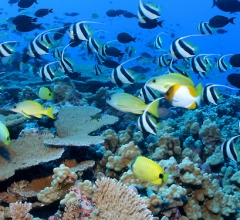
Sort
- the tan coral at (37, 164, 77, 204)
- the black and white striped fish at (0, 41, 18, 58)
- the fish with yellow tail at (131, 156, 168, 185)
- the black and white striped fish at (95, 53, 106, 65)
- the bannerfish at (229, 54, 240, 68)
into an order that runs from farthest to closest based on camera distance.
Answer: the black and white striped fish at (95, 53, 106, 65) → the bannerfish at (229, 54, 240, 68) → the black and white striped fish at (0, 41, 18, 58) → the tan coral at (37, 164, 77, 204) → the fish with yellow tail at (131, 156, 168, 185)

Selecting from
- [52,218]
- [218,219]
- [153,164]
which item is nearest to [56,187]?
[52,218]

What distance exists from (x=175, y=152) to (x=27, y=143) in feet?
8.03

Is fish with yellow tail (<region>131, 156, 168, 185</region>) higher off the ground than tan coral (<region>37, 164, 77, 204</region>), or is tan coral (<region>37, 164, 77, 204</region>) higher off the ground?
fish with yellow tail (<region>131, 156, 168, 185</region>)

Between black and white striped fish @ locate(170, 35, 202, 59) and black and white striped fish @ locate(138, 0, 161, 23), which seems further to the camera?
black and white striped fish @ locate(138, 0, 161, 23)

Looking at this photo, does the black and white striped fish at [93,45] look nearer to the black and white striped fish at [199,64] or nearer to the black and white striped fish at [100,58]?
the black and white striped fish at [100,58]

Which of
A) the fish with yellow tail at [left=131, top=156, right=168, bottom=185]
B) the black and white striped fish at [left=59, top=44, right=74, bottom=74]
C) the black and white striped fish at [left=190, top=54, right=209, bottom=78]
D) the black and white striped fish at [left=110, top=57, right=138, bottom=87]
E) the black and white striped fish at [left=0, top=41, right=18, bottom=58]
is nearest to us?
the fish with yellow tail at [left=131, top=156, right=168, bottom=185]

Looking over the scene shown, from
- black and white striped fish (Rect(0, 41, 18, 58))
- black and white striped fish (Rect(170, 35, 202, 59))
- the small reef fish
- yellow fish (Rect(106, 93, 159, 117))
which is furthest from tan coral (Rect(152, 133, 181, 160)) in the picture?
black and white striped fish (Rect(0, 41, 18, 58))

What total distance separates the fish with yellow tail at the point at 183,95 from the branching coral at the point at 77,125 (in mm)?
1054

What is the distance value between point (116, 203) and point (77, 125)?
1918 mm

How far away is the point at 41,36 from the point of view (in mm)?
5945

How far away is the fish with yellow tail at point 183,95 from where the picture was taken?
2.72 meters

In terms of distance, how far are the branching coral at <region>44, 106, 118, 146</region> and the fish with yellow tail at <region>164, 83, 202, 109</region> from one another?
1054 millimetres

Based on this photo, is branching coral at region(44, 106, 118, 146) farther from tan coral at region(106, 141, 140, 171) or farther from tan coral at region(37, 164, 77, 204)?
tan coral at region(37, 164, 77, 204)

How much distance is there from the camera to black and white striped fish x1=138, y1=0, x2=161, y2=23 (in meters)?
5.54
